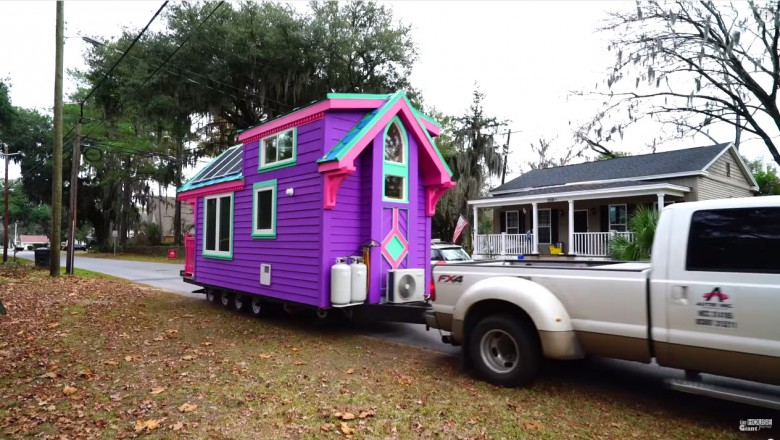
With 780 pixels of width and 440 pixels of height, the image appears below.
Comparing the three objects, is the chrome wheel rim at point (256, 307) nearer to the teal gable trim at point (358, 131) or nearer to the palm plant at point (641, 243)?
the teal gable trim at point (358, 131)

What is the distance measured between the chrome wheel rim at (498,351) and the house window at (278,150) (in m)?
4.88

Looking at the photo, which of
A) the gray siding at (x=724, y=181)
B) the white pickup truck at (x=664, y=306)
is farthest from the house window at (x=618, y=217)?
the white pickup truck at (x=664, y=306)

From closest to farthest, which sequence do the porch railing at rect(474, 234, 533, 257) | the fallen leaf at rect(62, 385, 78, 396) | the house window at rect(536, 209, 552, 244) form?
the fallen leaf at rect(62, 385, 78, 396) < the porch railing at rect(474, 234, 533, 257) < the house window at rect(536, 209, 552, 244)

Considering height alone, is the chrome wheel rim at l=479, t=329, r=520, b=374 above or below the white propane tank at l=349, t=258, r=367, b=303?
below

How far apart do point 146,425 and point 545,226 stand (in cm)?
2209

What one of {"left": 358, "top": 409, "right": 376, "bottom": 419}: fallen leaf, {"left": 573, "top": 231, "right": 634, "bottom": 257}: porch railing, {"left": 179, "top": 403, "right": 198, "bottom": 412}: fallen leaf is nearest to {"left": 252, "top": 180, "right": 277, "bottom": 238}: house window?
{"left": 179, "top": 403, "right": 198, "bottom": 412}: fallen leaf

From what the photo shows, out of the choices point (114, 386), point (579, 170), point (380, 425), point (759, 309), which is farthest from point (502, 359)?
point (579, 170)

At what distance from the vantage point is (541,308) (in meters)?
4.70

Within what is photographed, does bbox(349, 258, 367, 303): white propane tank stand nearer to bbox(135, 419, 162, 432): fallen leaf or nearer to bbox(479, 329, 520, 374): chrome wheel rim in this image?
bbox(479, 329, 520, 374): chrome wheel rim

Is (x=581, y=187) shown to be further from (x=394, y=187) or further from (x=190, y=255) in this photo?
(x=190, y=255)

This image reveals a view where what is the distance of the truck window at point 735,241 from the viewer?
3.75 meters

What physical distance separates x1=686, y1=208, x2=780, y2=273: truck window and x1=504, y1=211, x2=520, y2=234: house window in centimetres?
2128

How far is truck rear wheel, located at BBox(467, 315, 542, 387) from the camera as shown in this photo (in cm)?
482

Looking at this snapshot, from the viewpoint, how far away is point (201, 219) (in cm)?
1182
